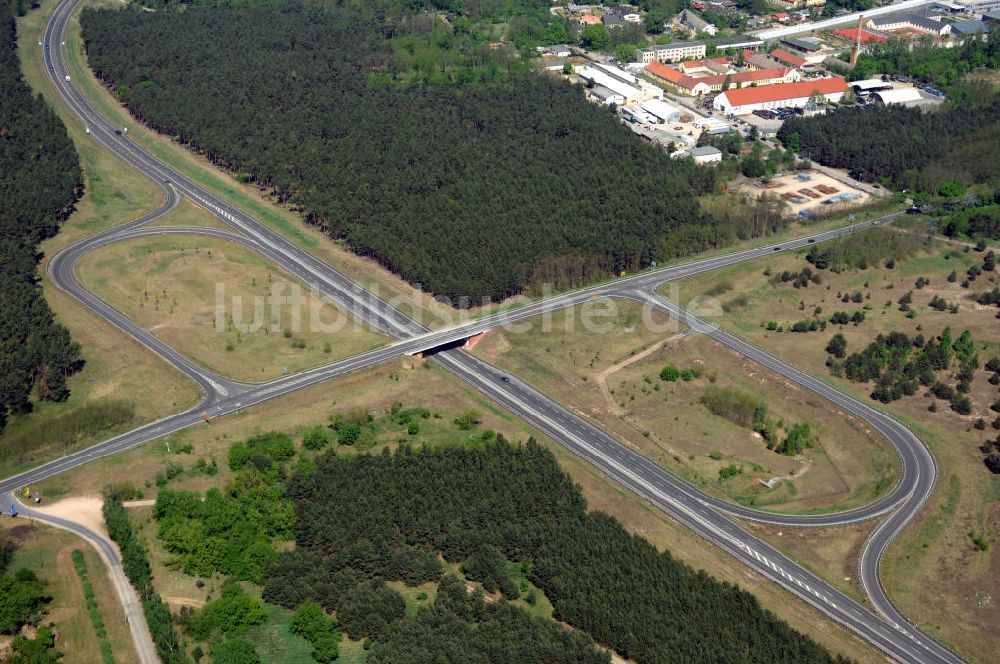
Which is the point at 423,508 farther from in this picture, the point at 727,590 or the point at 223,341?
the point at 223,341

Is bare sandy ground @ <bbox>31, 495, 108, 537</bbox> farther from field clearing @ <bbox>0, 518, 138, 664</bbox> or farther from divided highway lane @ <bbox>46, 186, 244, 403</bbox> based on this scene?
divided highway lane @ <bbox>46, 186, 244, 403</bbox>

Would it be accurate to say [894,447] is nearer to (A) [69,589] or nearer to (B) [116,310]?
(A) [69,589]

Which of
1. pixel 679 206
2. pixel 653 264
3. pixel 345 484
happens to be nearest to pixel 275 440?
pixel 345 484

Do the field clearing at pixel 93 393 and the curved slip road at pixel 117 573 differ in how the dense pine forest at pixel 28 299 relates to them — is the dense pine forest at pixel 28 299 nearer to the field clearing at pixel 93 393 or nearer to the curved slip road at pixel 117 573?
the field clearing at pixel 93 393

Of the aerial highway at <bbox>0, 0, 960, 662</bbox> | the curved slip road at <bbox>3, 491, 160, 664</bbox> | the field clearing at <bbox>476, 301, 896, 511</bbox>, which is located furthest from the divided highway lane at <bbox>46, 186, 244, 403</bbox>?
the field clearing at <bbox>476, 301, 896, 511</bbox>

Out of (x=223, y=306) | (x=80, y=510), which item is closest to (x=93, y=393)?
(x=223, y=306)

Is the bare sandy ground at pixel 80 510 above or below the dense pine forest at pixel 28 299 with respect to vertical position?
below

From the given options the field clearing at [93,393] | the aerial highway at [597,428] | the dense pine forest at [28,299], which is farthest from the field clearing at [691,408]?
the dense pine forest at [28,299]

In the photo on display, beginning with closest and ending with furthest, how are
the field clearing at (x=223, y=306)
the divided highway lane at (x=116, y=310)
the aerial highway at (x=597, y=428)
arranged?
1. the aerial highway at (x=597, y=428)
2. the divided highway lane at (x=116, y=310)
3. the field clearing at (x=223, y=306)
